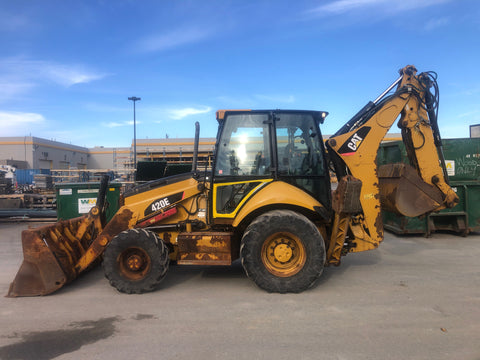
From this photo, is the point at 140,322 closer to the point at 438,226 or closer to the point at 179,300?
the point at 179,300

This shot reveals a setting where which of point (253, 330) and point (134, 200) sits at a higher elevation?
point (134, 200)

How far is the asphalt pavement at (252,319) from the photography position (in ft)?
10.6

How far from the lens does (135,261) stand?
4828 mm

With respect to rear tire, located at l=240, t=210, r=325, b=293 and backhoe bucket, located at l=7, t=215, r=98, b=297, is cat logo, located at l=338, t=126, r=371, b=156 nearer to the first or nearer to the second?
rear tire, located at l=240, t=210, r=325, b=293

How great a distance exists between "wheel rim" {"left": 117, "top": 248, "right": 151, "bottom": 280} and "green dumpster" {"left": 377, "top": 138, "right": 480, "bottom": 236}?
6853 mm

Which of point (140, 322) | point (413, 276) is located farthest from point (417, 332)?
point (140, 322)

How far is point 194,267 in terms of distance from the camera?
20.3 feet

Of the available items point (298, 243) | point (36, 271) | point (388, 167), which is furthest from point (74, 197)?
point (388, 167)

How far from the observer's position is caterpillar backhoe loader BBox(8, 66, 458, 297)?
15.5 feet

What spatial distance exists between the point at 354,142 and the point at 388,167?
83cm

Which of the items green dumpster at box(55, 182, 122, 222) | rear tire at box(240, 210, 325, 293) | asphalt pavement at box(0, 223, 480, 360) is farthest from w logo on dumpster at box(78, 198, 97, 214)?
rear tire at box(240, 210, 325, 293)

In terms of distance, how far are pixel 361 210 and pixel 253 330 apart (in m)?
2.36

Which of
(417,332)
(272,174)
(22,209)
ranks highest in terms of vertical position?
(272,174)

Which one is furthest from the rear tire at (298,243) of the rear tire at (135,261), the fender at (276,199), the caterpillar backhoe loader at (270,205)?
the rear tire at (135,261)
